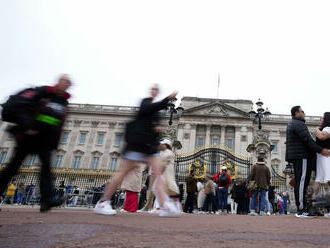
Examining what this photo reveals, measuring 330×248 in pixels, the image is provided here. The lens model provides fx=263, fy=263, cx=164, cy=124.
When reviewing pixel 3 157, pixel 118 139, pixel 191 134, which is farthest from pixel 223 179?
pixel 3 157

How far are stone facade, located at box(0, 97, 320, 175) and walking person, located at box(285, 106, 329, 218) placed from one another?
3150cm

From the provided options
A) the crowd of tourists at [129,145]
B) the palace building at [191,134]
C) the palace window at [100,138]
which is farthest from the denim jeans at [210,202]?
the palace window at [100,138]

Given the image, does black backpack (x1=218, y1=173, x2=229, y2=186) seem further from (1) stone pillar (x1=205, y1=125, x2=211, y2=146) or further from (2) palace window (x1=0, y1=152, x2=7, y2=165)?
(2) palace window (x1=0, y1=152, x2=7, y2=165)

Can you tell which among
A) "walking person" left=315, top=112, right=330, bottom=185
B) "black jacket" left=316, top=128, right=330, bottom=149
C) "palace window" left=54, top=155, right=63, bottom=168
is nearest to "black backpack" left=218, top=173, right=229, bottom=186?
"walking person" left=315, top=112, right=330, bottom=185

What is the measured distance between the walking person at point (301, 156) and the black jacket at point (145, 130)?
130 inches

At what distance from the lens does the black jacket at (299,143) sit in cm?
558

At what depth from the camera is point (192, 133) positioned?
39000 mm

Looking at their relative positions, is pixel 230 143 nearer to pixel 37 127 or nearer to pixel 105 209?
pixel 105 209

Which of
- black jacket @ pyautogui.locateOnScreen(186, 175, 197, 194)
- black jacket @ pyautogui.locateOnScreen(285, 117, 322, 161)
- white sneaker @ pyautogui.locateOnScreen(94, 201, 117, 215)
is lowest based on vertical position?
white sneaker @ pyautogui.locateOnScreen(94, 201, 117, 215)

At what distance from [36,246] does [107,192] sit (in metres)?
2.69

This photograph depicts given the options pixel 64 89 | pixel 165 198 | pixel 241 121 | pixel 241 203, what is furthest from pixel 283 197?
pixel 241 121

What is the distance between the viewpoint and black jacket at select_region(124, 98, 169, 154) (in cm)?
402

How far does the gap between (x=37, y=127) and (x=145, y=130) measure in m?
1.53

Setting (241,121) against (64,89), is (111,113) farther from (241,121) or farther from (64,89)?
(64,89)
